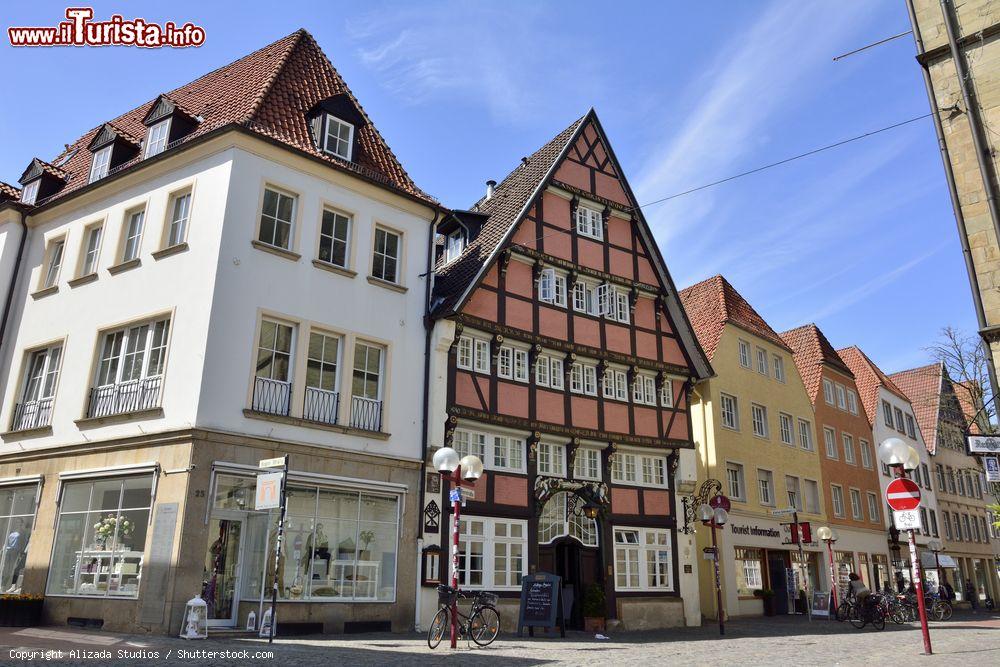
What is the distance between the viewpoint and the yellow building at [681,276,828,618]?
93.6 ft

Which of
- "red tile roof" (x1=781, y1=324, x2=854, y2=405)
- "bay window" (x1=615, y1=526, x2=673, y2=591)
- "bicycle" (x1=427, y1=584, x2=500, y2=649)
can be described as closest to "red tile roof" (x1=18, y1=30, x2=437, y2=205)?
"bicycle" (x1=427, y1=584, x2=500, y2=649)

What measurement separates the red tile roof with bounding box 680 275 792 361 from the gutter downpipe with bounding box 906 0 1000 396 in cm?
1447

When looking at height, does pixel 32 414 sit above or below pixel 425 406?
below

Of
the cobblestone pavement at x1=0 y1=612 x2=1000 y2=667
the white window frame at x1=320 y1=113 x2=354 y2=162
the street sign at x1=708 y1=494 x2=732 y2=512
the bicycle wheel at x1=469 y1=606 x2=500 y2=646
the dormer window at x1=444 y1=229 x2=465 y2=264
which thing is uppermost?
the white window frame at x1=320 y1=113 x2=354 y2=162

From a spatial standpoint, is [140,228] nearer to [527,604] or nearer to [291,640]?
[291,640]

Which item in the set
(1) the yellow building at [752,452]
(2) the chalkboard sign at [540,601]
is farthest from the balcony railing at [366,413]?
(1) the yellow building at [752,452]

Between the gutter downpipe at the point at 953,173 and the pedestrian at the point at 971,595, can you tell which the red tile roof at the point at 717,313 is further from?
the pedestrian at the point at 971,595

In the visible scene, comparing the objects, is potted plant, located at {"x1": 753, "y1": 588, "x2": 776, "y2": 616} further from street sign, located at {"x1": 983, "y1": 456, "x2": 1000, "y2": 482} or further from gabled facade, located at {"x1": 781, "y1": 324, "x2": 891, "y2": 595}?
street sign, located at {"x1": 983, "y1": 456, "x2": 1000, "y2": 482}

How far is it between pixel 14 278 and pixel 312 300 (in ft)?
30.2

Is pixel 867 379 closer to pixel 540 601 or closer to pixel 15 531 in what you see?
pixel 540 601

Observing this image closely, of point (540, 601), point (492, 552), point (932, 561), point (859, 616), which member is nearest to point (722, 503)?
point (859, 616)

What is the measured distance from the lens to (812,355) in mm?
38188

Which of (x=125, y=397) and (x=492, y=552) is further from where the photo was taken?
(x=492, y=552)

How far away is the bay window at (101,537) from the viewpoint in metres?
15.9
